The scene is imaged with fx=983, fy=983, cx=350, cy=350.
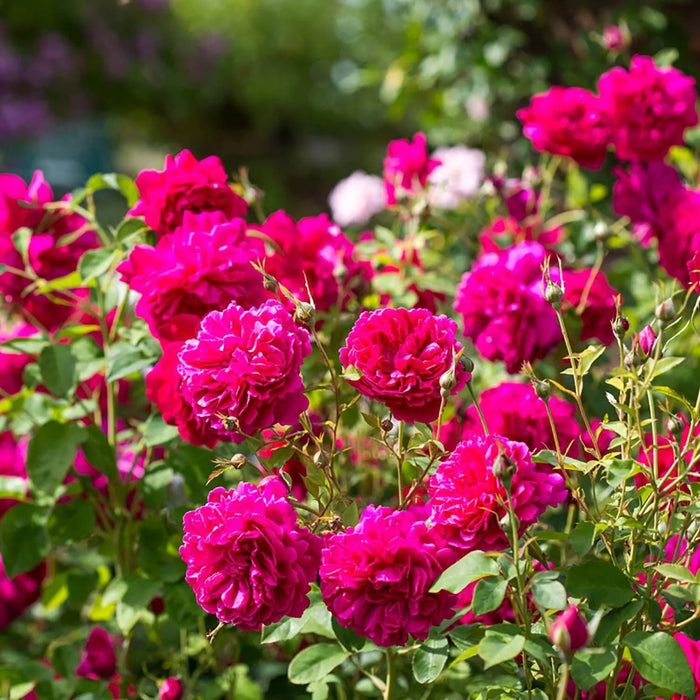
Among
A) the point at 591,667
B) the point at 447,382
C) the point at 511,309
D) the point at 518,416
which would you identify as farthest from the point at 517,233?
the point at 591,667

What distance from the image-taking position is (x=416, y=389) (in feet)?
2.48

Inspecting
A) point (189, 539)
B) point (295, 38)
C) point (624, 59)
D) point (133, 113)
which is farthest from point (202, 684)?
point (295, 38)

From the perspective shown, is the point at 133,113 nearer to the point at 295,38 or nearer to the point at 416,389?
the point at 295,38

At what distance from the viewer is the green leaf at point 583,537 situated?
28.0 inches

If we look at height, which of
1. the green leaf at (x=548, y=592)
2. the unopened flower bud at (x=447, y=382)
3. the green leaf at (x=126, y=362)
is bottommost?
the green leaf at (x=126, y=362)

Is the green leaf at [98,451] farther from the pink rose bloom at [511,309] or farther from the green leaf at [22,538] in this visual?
the pink rose bloom at [511,309]

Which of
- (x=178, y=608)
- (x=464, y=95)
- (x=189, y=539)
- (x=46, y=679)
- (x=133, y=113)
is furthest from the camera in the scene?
(x=133, y=113)

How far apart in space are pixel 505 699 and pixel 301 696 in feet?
1.42

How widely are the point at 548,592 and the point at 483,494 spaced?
8 cm

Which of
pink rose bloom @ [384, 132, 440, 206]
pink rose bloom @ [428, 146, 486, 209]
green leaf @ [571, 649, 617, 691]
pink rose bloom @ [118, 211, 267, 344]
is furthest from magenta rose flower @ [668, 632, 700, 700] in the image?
pink rose bloom @ [428, 146, 486, 209]

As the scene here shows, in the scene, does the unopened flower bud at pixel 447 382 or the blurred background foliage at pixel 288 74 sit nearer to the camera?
the unopened flower bud at pixel 447 382

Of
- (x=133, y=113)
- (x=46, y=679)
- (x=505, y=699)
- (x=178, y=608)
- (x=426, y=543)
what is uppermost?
(x=426, y=543)

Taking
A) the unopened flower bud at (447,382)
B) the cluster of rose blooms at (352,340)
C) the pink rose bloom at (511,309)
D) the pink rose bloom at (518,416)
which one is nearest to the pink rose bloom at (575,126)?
the cluster of rose blooms at (352,340)

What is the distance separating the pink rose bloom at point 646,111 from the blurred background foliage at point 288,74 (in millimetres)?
773
